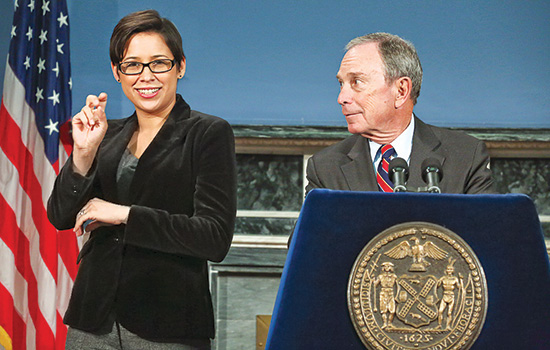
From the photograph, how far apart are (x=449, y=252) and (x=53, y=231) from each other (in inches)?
95.6

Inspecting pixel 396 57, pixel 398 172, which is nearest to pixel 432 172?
pixel 398 172

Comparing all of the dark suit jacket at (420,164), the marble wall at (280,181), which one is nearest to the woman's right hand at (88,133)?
the dark suit jacket at (420,164)

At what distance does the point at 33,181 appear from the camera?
10.3ft

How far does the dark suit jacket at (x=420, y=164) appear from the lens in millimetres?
1669

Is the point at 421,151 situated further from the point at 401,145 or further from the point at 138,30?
the point at 138,30

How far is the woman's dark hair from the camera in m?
1.63

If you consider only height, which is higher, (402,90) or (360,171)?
(402,90)

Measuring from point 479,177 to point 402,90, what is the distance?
0.35 meters

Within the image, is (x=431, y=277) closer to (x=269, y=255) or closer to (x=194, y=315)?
(x=194, y=315)

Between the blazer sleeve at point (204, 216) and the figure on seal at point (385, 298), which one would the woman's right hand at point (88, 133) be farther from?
the figure on seal at point (385, 298)

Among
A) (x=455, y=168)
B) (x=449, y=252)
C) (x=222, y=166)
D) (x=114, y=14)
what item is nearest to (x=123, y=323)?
(x=222, y=166)

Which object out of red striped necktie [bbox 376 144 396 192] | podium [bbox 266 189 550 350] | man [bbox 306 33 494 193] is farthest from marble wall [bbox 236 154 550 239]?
podium [bbox 266 189 550 350]

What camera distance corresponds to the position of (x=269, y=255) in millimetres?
3424

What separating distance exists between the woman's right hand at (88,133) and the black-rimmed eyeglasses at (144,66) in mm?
108
